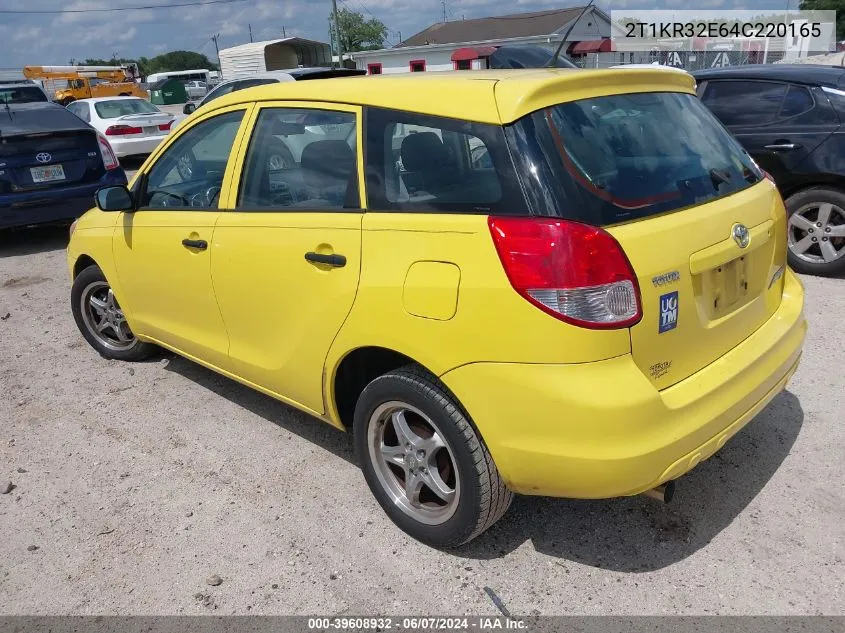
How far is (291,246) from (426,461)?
1046mm

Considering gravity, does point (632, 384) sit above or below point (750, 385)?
above

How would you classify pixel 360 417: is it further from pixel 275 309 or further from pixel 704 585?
pixel 704 585

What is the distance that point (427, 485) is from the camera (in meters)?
2.71

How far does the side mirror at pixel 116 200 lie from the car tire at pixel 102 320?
0.77 meters

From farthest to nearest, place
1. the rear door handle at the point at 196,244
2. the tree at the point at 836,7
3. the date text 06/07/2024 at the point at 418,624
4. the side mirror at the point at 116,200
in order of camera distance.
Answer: the tree at the point at 836,7 < the side mirror at the point at 116,200 < the rear door handle at the point at 196,244 < the date text 06/07/2024 at the point at 418,624

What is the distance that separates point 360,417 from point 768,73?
539cm

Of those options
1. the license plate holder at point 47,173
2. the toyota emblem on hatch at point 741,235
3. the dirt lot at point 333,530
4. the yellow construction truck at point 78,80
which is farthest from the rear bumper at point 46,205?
the yellow construction truck at point 78,80

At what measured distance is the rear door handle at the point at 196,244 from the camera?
337cm

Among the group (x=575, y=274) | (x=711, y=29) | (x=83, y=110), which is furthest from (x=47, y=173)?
(x=711, y=29)

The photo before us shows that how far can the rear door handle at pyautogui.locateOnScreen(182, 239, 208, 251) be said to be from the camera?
11.1 ft

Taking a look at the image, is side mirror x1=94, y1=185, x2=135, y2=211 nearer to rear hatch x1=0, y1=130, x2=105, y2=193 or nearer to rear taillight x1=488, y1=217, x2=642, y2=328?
rear taillight x1=488, y1=217, x2=642, y2=328

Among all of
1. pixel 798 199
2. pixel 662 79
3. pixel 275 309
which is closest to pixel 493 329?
pixel 275 309

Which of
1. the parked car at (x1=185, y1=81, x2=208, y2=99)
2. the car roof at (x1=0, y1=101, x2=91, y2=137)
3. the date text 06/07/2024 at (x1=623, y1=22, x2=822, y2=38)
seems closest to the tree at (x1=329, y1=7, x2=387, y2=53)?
the parked car at (x1=185, y1=81, x2=208, y2=99)

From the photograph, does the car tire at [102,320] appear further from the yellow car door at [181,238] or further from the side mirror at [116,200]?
the side mirror at [116,200]
